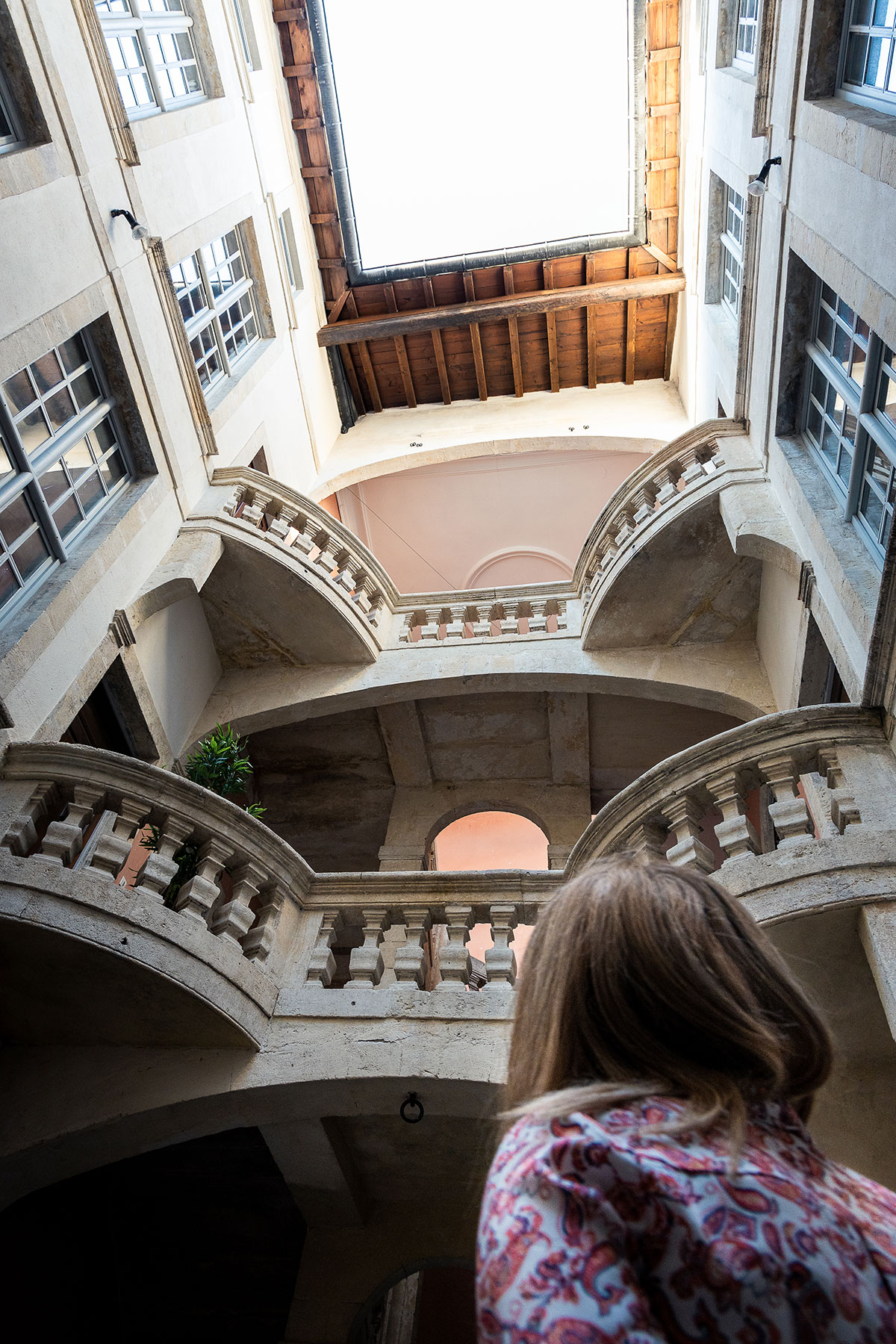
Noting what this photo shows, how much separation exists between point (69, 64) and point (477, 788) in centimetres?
778

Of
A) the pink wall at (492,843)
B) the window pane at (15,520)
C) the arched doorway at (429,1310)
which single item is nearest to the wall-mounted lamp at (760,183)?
the window pane at (15,520)

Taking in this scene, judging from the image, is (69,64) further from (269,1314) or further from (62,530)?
(269,1314)

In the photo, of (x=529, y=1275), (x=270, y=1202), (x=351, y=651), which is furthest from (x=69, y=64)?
(x=270, y=1202)

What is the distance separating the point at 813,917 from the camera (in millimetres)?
4520

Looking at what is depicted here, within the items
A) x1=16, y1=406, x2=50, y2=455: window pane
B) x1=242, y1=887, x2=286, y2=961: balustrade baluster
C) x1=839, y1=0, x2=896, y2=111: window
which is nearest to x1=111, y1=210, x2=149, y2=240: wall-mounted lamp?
x1=16, y1=406, x2=50, y2=455: window pane

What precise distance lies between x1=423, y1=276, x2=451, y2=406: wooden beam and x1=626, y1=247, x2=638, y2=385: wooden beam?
2957 millimetres

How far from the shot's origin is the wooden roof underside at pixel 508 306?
43.3 ft

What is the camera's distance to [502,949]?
5785 millimetres

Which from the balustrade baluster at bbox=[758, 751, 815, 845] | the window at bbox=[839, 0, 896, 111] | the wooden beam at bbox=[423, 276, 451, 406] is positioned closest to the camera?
the balustrade baluster at bbox=[758, 751, 815, 845]

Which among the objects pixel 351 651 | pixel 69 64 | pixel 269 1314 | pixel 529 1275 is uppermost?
pixel 69 64

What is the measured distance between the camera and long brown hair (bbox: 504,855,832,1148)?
1.33 meters

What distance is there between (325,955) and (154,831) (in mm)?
1353

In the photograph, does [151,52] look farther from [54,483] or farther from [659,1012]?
[659,1012]

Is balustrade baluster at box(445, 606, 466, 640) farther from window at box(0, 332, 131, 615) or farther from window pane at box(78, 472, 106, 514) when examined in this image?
window pane at box(78, 472, 106, 514)
